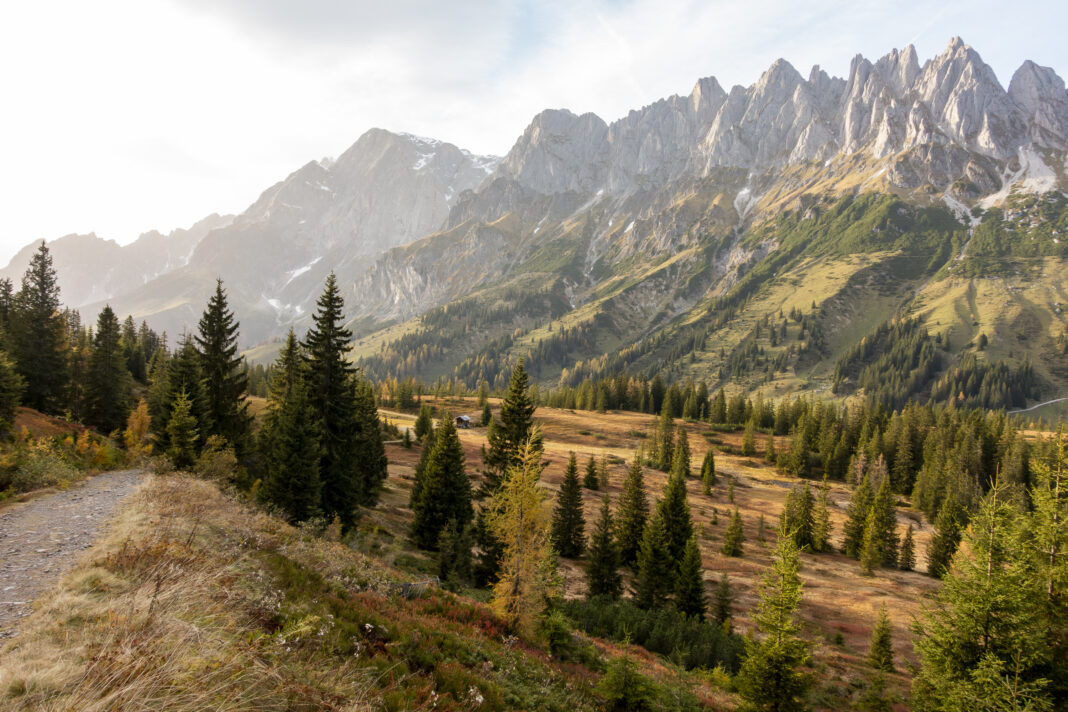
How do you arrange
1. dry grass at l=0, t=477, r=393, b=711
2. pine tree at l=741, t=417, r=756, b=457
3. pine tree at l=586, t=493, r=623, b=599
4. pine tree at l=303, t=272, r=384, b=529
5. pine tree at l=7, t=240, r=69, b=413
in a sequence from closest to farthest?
dry grass at l=0, t=477, r=393, b=711, pine tree at l=303, t=272, r=384, b=529, pine tree at l=586, t=493, r=623, b=599, pine tree at l=7, t=240, r=69, b=413, pine tree at l=741, t=417, r=756, b=457

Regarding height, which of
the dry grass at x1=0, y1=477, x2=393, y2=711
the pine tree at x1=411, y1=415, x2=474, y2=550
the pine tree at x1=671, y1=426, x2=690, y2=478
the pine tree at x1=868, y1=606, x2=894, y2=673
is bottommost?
the pine tree at x1=868, y1=606, x2=894, y2=673

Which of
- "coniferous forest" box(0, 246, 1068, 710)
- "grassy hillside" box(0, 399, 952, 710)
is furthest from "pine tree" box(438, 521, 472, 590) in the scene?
"grassy hillside" box(0, 399, 952, 710)

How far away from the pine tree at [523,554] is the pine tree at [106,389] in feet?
152

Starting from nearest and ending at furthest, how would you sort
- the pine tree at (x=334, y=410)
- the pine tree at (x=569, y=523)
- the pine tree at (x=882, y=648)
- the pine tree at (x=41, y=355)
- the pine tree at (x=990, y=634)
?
the pine tree at (x=990, y=634) → the pine tree at (x=334, y=410) → the pine tree at (x=882, y=648) → the pine tree at (x=569, y=523) → the pine tree at (x=41, y=355)

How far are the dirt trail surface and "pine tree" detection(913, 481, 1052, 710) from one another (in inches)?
1065

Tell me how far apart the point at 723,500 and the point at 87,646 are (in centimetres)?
8938

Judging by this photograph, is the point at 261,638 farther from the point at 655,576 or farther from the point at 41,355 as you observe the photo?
the point at 41,355

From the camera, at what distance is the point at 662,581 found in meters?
36.2

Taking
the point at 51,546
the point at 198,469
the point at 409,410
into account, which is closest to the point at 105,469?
the point at 198,469

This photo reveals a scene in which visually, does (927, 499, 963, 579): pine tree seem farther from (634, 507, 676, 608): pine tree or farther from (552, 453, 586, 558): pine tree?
(552, 453, 586, 558): pine tree

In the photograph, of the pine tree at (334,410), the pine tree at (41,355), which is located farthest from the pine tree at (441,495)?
the pine tree at (41,355)

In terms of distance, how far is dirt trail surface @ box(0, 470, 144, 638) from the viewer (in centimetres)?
970

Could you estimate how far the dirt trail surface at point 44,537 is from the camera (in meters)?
9.70

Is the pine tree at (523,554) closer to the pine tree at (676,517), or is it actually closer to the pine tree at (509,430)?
the pine tree at (509,430)
